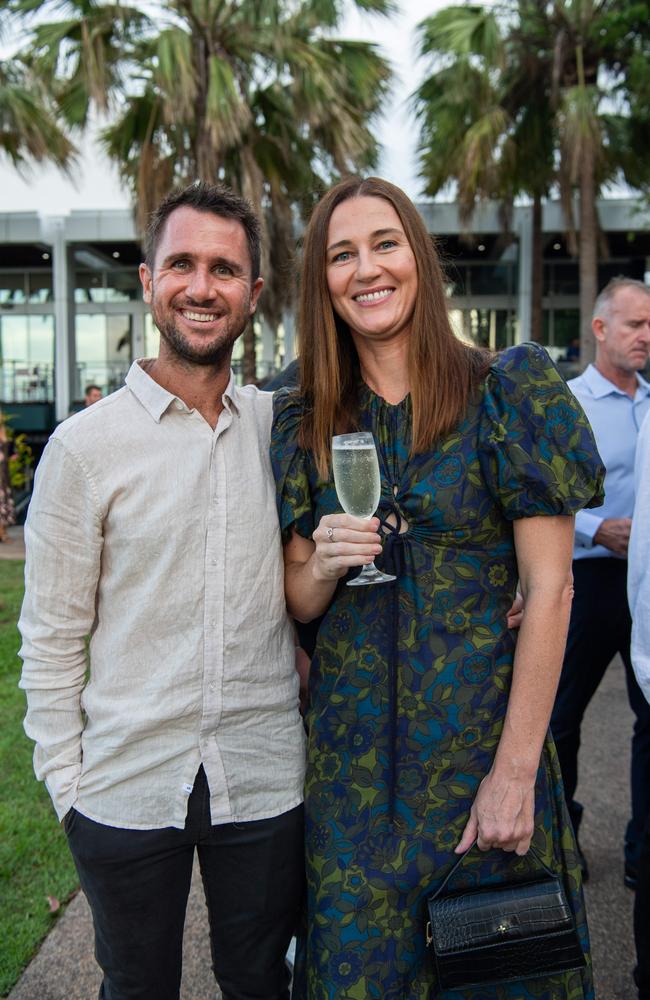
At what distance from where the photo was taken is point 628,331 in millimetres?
3715

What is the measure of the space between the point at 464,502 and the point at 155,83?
10236 mm

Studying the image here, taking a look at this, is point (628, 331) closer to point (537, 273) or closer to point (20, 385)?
point (537, 273)

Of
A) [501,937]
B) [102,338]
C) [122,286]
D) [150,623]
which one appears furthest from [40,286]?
[501,937]

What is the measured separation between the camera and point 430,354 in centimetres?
188

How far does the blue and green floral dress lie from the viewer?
68.4 inches

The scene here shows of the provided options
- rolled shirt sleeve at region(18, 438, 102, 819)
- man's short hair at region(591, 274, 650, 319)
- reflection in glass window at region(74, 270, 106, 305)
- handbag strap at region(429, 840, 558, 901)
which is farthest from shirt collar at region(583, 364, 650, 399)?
reflection in glass window at region(74, 270, 106, 305)

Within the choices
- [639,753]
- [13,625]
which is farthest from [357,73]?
[639,753]

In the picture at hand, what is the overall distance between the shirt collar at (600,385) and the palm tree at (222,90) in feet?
21.7

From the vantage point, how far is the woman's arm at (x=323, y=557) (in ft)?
5.33

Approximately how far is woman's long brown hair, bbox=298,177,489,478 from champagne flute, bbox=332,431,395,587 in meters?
0.19

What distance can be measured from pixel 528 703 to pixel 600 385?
2369mm

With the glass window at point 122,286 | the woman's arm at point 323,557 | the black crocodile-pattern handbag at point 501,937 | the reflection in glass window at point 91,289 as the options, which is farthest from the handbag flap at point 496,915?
the reflection in glass window at point 91,289

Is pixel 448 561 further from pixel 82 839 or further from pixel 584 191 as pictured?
pixel 584 191

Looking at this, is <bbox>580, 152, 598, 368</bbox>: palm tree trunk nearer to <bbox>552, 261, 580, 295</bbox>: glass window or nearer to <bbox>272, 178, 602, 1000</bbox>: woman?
<bbox>272, 178, 602, 1000</bbox>: woman
